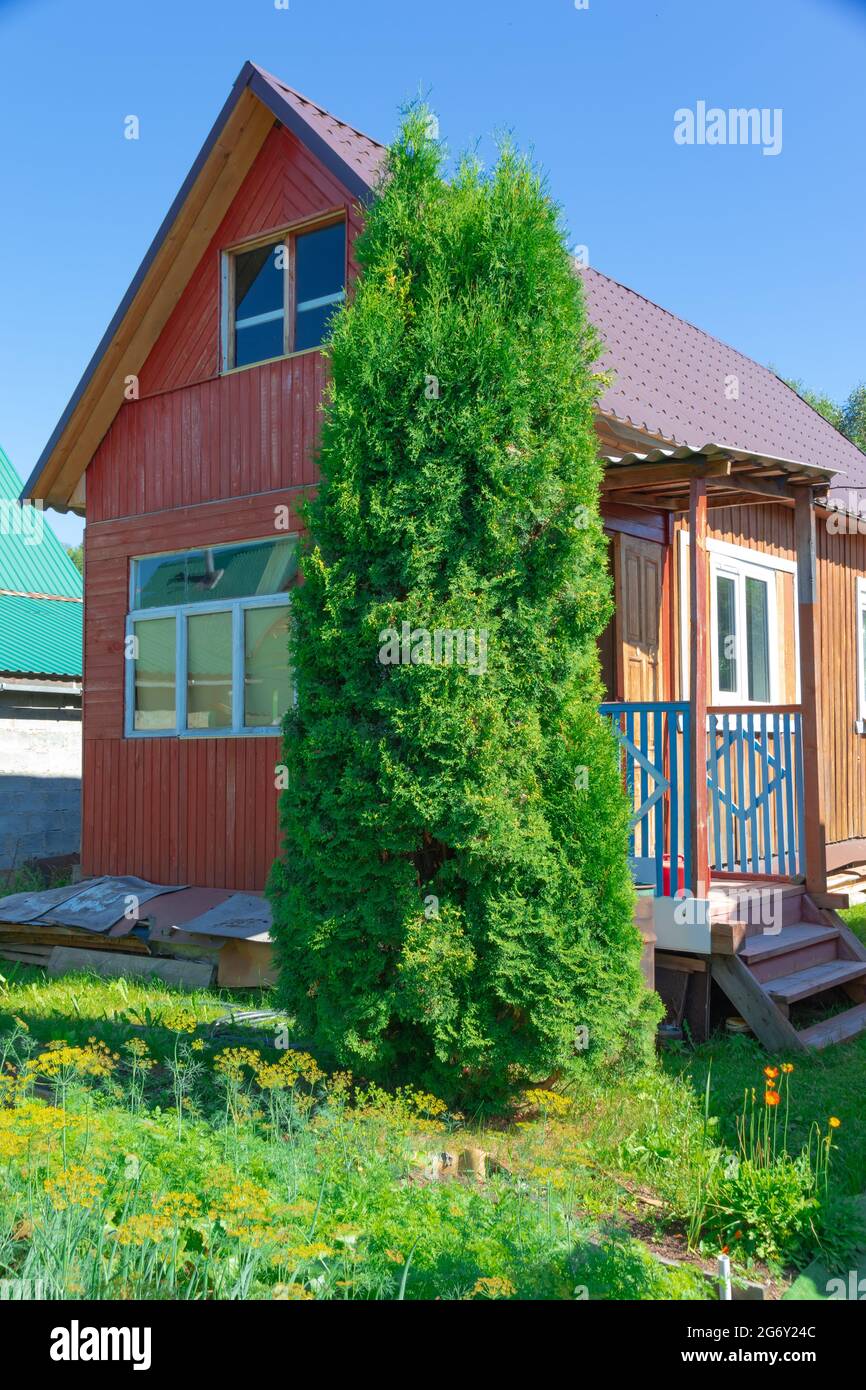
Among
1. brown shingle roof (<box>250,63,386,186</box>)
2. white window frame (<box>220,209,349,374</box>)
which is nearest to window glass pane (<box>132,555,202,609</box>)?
white window frame (<box>220,209,349,374</box>)

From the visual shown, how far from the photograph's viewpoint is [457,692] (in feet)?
15.7

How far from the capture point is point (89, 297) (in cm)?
1234

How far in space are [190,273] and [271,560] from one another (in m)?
2.86

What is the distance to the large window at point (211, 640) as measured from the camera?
29.6ft

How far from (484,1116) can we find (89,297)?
10.7 metres

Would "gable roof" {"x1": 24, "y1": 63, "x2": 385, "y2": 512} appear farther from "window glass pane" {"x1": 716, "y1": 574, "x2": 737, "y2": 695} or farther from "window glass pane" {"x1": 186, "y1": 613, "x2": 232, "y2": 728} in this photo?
"window glass pane" {"x1": 716, "y1": 574, "x2": 737, "y2": 695}

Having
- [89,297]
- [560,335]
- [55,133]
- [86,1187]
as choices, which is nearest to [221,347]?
[55,133]

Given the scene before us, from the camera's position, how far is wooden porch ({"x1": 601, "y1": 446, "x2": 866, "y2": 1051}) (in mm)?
6402

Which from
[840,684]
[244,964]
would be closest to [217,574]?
[244,964]

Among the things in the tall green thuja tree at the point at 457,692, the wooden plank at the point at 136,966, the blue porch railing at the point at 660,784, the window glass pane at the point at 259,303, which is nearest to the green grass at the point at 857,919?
the blue porch railing at the point at 660,784

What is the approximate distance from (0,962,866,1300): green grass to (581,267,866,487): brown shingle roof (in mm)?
5098

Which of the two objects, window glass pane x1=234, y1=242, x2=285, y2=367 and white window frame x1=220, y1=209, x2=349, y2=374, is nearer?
white window frame x1=220, y1=209, x2=349, y2=374

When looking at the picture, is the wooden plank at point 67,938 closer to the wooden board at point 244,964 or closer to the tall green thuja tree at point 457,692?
the wooden board at point 244,964

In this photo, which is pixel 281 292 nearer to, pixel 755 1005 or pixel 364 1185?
pixel 755 1005
